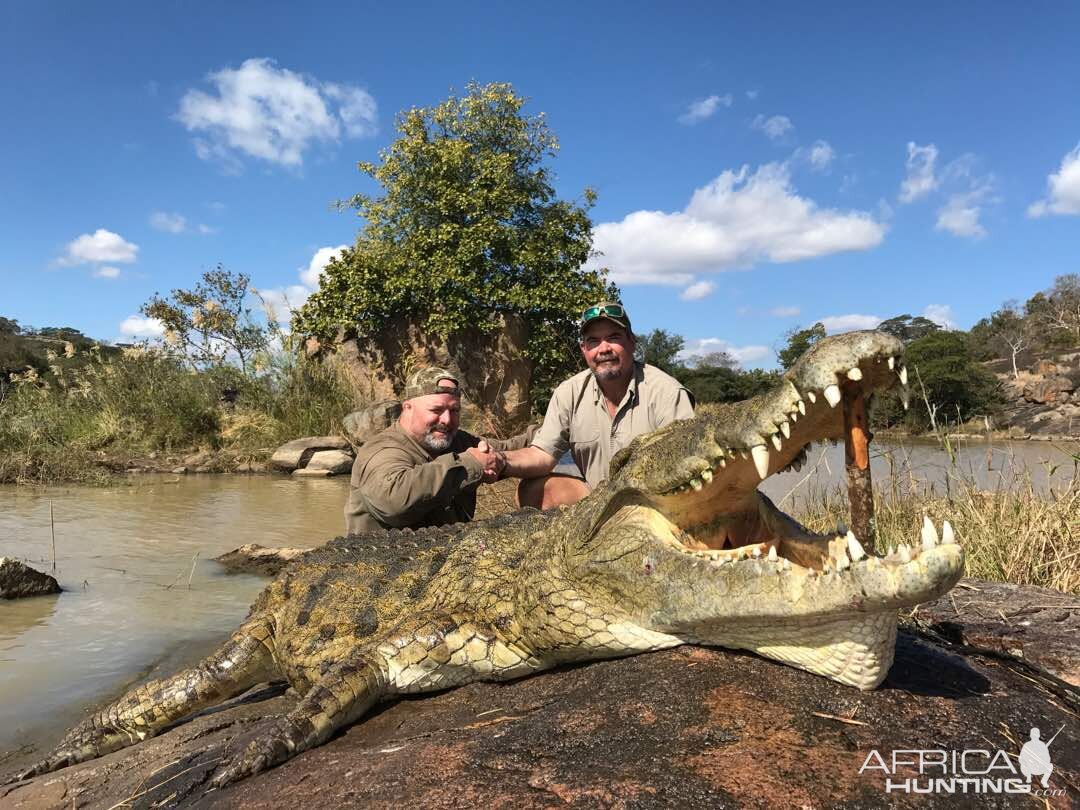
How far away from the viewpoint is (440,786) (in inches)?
70.9

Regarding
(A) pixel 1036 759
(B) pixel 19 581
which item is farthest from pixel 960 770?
(B) pixel 19 581

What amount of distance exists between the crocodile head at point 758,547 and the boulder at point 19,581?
599cm

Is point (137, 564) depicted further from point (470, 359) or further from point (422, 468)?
point (470, 359)

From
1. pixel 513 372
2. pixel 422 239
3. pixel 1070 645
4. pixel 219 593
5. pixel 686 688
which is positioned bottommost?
pixel 219 593

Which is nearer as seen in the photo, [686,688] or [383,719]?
[686,688]

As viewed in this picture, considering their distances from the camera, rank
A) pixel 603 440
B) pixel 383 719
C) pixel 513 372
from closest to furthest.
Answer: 1. pixel 383 719
2. pixel 603 440
3. pixel 513 372

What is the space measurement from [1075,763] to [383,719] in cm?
226

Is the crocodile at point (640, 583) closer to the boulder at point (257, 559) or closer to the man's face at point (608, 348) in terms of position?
the man's face at point (608, 348)

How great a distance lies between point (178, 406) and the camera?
16516 millimetres

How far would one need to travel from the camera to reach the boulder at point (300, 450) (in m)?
15.0

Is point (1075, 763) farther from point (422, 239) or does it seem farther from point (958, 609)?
point (422, 239)

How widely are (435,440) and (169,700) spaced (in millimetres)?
2216

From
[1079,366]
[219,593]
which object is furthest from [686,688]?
[1079,366]

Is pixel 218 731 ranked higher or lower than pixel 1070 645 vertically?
lower
